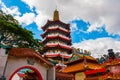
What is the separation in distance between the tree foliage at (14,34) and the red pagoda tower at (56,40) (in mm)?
17774

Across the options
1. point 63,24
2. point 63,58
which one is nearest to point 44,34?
point 63,24

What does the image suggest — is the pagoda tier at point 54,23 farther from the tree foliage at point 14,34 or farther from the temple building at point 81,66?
the tree foliage at point 14,34

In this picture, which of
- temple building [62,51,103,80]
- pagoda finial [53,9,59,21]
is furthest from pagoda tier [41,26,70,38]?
temple building [62,51,103,80]

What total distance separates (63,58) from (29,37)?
789 inches

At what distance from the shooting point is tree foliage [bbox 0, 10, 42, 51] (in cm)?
1775

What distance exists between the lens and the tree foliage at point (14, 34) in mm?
17750

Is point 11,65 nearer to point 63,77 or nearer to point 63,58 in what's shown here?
point 63,77

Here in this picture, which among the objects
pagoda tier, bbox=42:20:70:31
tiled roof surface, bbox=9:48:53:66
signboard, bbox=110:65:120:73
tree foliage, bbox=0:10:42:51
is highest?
pagoda tier, bbox=42:20:70:31

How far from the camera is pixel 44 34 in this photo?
44.2 m

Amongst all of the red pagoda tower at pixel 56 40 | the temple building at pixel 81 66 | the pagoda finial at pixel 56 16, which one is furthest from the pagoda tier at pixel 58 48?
the temple building at pixel 81 66

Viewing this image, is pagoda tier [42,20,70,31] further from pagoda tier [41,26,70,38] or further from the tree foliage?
the tree foliage

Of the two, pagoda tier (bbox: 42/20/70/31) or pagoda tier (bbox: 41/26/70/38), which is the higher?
pagoda tier (bbox: 42/20/70/31)

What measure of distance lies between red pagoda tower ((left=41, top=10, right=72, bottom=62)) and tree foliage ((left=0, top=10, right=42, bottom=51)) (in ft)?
58.3

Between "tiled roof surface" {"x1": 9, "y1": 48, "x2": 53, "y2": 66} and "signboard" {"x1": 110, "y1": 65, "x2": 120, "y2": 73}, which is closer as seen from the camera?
"tiled roof surface" {"x1": 9, "y1": 48, "x2": 53, "y2": 66}
